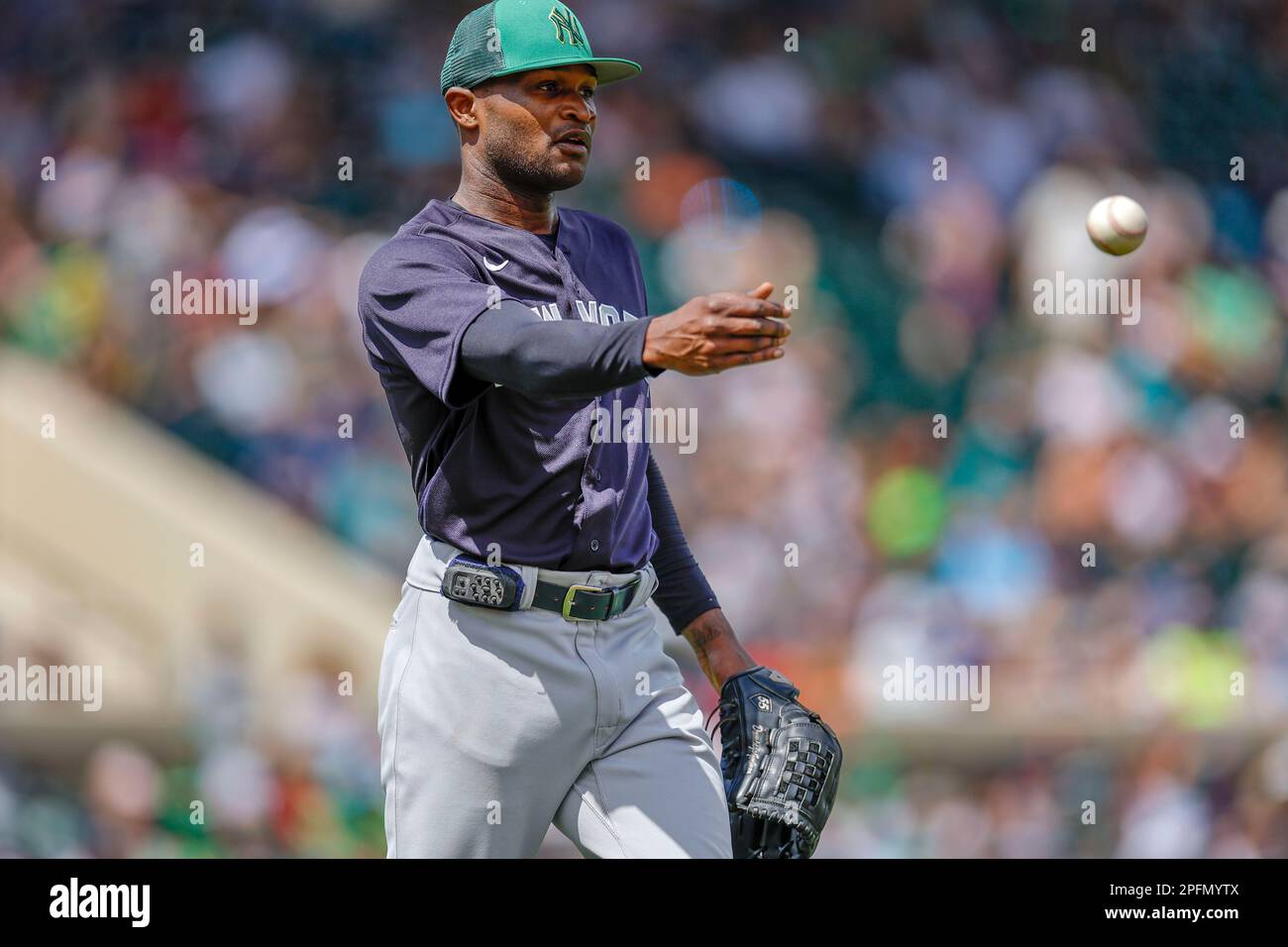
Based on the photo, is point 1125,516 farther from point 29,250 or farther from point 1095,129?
point 29,250

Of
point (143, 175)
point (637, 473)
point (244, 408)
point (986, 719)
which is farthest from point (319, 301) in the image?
point (637, 473)

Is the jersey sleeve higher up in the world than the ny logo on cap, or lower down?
lower down

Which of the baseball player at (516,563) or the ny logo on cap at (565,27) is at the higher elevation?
the ny logo on cap at (565,27)

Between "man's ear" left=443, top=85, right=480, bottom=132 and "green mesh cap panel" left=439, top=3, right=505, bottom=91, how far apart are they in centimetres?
1

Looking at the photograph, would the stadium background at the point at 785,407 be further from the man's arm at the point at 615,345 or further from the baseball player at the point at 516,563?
the man's arm at the point at 615,345

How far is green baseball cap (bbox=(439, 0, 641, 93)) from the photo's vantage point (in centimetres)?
250

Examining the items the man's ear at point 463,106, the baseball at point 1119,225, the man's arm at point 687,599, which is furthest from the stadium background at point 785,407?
the man's ear at point 463,106

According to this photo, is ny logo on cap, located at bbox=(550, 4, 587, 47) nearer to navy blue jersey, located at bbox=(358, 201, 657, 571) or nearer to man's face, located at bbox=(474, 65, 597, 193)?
man's face, located at bbox=(474, 65, 597, 193)

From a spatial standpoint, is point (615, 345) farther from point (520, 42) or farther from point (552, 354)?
point (520, 42)

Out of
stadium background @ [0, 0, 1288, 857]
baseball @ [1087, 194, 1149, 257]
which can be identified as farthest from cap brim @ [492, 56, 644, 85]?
stadium background @ [0, 0, 1288, 857]

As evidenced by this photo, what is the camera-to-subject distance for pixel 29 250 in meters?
6.16

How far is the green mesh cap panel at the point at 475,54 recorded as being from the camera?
2531 millimetres

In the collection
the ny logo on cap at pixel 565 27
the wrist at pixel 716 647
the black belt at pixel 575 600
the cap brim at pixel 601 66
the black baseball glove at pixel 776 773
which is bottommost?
the black baseball glove at pixel 776 773
